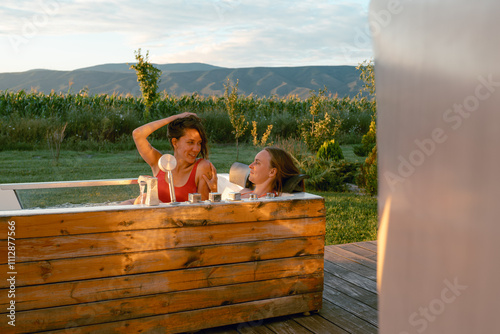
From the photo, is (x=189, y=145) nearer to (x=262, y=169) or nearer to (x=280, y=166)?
(x=262, y=169)

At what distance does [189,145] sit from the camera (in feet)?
9.65

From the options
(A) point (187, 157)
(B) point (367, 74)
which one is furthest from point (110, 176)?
(A) point (187, 157)

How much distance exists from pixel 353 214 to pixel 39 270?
3.95 m

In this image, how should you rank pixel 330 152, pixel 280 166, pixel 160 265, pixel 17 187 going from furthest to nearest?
pixel 330 152 < pixel 17 187 < pixel 280 166 < pixel 160 265

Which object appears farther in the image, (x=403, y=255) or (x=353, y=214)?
(x=353, y=214)

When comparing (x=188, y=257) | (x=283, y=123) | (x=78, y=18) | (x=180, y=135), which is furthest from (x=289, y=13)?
(x=188, y=257)

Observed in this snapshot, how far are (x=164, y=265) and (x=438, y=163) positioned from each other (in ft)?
4.57

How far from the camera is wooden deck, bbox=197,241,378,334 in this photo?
236cm

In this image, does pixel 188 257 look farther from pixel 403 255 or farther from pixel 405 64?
pixel 405 64

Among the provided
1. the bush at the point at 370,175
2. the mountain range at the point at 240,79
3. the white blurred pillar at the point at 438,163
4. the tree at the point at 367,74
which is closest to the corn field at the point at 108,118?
the tree at the point at 367,74

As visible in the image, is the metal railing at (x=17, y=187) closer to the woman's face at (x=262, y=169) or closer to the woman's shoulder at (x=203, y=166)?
the woman's shoulder at (x=203, y=166)

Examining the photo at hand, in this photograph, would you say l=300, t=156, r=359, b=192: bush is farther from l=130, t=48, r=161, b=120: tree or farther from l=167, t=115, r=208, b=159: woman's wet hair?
l=167, t=115, r=208, b=159: woman's wet hair

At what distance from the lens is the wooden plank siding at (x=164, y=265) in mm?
1929

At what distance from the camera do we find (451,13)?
45.2 inches
